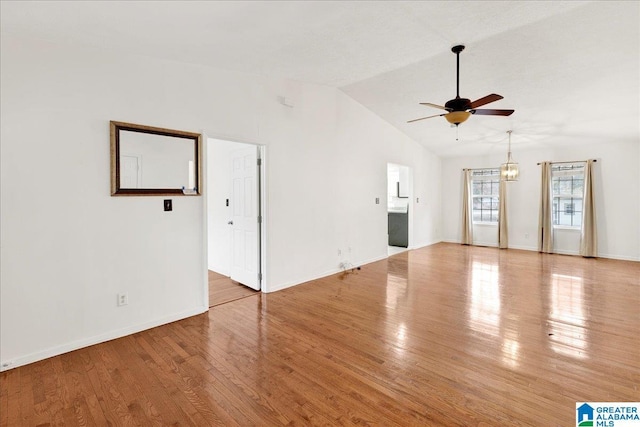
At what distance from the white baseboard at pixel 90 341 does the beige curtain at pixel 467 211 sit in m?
7.25

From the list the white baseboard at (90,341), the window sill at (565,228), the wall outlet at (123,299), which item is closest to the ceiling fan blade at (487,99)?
the white baseboard at (90,341)

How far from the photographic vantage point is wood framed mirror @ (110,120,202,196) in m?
2.89

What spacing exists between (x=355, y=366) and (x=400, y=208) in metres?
5.92

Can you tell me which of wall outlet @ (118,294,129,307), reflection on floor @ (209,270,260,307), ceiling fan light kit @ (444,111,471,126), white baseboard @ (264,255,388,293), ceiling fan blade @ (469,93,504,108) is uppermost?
ceiling fan blade @ (469,93,504,108)

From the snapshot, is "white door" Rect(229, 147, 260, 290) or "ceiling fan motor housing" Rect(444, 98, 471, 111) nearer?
"ceiling fan motor housing" Rect(444, 98, 471, 111)

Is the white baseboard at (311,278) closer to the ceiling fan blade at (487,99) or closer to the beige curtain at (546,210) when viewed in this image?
the ceiling fan blade at (487,99)

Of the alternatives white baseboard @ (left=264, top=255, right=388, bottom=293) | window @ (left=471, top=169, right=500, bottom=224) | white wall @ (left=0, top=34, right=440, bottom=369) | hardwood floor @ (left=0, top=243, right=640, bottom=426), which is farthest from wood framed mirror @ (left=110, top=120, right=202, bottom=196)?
window @ (left=471, top=169, right=500, bottom=224)

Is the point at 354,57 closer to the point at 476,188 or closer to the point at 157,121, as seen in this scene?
the point at 157,121

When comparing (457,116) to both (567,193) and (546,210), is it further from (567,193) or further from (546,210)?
(567,193)

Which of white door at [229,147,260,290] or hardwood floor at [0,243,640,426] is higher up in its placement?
white door at [229,147,260,290]

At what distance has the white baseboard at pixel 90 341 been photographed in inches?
95.2

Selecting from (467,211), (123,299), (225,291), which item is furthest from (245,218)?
(467,211)

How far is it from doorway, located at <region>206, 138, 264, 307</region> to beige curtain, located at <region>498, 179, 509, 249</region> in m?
6.43

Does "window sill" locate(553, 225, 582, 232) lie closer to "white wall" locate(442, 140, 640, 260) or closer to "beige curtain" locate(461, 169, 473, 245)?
"white wall" locate(442, 140, 640, 260)
